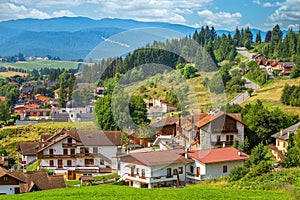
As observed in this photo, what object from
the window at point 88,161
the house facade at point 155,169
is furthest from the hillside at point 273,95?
the house facade at point 155,169

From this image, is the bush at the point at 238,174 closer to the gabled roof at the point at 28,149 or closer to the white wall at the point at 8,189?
the white wall at the point at 8,189

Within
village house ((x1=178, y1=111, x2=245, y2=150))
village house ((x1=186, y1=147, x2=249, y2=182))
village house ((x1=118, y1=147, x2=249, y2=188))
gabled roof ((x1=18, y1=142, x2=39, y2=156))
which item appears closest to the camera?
village house ((x1=118, y1=147, x2=249, y2=188))

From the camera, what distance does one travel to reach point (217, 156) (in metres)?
20.1

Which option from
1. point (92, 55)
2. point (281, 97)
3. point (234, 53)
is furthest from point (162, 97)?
point (234, 53)

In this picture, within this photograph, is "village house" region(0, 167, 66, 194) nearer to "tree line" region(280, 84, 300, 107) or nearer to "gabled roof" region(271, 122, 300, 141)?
"gabled roof" region(271, 122, 300, 141)

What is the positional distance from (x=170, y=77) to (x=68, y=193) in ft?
21.8

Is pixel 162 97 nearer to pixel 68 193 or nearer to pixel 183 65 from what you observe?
pixel 183 65

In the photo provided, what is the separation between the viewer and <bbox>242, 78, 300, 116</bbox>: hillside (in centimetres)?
3729

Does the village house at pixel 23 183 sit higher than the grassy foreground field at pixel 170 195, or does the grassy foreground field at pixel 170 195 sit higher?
the grassy foreground field at pixel 170 195

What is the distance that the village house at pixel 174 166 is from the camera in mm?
18797

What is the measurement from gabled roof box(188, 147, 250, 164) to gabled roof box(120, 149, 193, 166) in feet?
1.54

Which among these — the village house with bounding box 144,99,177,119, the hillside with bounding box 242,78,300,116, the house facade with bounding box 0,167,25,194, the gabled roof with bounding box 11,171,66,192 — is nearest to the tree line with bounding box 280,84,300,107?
the hillside with bounding box 242,78,300,116

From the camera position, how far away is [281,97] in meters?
39.5

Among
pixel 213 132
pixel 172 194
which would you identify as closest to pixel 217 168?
pixel 213 132
